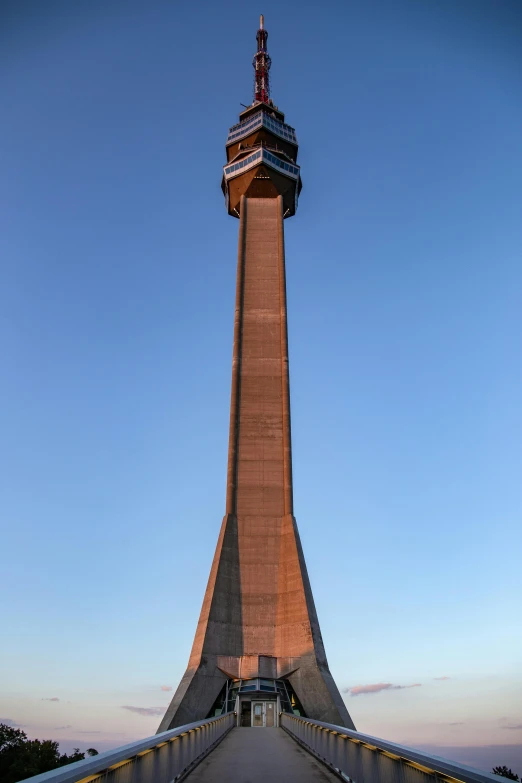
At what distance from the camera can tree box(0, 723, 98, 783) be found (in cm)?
4197

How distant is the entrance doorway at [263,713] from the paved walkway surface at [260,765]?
918 cm

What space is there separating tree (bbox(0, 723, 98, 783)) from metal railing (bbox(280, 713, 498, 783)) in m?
39.1

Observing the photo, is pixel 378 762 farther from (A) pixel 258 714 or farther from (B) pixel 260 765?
(A) pixel 258 714

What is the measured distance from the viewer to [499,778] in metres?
3.73

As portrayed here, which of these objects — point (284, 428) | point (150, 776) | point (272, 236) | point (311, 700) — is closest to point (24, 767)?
point (311, 700)

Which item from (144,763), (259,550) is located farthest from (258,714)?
(144,763)

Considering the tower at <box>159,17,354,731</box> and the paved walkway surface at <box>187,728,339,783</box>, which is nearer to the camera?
the paved walkway surface at <box>187,728,339,783</box>

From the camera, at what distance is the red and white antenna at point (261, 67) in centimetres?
5094

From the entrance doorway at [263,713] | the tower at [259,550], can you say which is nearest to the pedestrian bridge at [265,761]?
the entrance doorway at [263,713]

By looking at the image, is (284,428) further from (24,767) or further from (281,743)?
(24,767)

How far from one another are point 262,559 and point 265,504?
2812mm

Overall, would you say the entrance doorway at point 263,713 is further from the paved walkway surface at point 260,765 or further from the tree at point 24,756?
the tree at point 24,756

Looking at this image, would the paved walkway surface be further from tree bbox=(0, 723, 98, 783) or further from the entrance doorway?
tree bbox=(0, 723, 98, 783)

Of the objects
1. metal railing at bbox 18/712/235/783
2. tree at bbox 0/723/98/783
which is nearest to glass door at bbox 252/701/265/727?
metal railing at bbox 18/712/235/783
